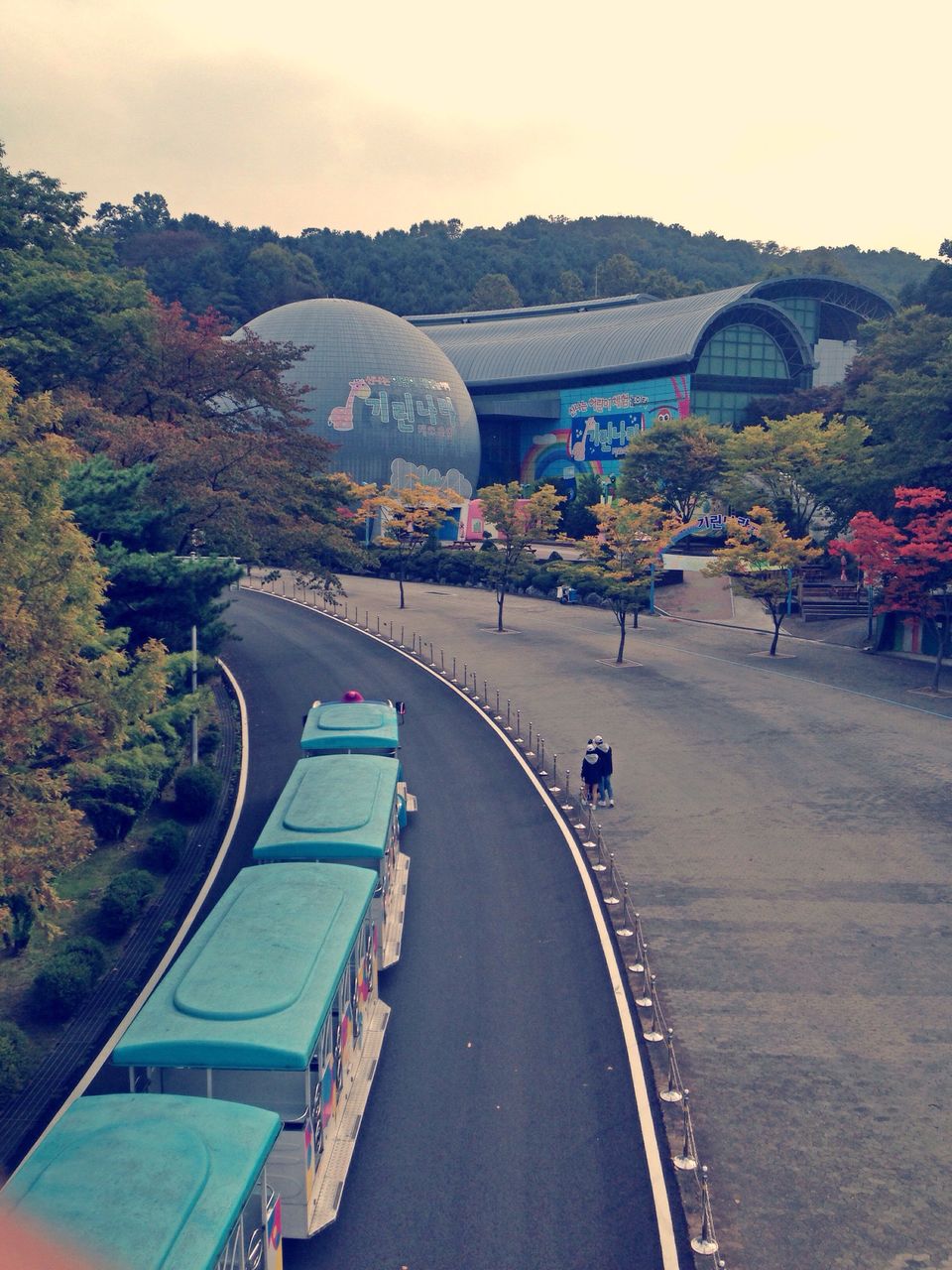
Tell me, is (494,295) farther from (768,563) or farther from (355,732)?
(355,732)

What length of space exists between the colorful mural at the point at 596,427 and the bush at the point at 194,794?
285 ft

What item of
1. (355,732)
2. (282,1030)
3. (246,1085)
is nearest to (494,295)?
(355,732)

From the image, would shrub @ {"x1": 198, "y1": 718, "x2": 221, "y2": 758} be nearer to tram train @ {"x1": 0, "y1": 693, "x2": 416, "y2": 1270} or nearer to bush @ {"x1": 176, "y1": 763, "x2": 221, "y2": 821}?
bush @ {"x1": 176, "y1": 763, "x2": 221, "y2": 821}

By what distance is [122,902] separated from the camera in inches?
784

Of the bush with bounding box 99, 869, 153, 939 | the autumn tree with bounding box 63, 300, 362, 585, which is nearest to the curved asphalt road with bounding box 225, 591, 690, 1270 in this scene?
the bush with bounding box 99, 869, 153, 939

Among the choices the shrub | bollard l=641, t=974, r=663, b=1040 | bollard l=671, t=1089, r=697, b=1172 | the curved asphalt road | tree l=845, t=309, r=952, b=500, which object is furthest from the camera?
tree l=845, t=309, r=952, b=500

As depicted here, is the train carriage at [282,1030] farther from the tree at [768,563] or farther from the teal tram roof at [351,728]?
the tree at [768,563]

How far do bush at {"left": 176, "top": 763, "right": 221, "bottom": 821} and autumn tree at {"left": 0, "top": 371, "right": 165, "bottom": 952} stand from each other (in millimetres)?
8737

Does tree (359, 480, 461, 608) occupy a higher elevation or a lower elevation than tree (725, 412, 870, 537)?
lower

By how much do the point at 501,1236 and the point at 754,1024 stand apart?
6.15m

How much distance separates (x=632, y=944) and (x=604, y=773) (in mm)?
7703

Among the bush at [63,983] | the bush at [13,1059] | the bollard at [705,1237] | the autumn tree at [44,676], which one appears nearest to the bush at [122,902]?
the bush at [63,983]

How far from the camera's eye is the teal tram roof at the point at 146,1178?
7691 millimetres

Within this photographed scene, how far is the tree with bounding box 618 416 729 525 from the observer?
257 ft
